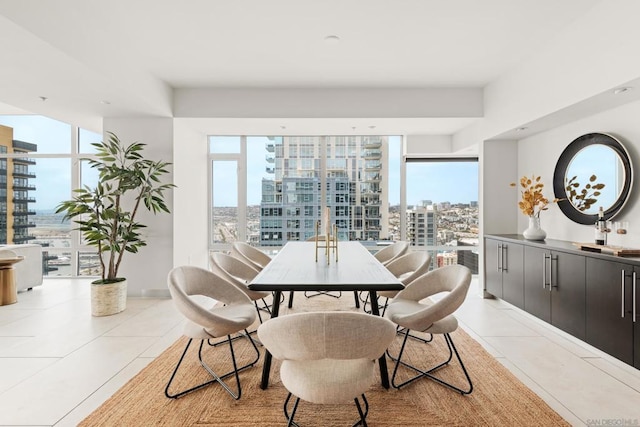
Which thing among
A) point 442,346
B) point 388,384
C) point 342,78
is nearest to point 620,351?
point 442,346

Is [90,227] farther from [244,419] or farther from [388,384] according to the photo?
[388,384]

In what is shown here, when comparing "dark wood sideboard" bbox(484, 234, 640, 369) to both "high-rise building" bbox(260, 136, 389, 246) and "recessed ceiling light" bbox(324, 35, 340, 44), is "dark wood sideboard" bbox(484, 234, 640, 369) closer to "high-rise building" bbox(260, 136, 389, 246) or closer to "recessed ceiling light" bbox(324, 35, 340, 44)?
"high-rise building" bbox(260, 136, 389, 246)

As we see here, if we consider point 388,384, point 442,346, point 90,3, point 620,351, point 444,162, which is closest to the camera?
point 388,384

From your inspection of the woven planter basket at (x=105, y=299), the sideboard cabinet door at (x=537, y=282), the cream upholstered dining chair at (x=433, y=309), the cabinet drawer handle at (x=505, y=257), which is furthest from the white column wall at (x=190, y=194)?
the sideboard cabinet door at (x=537, y=282)

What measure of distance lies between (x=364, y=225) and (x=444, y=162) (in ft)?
6.08

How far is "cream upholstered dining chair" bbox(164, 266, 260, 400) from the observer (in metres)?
2.15

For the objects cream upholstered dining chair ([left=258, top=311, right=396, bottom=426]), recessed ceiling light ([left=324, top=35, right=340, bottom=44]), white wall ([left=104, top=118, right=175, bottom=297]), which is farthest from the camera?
white wall ([left=104, top=118, right=175, bottom=297])

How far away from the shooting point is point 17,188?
20.8 feet

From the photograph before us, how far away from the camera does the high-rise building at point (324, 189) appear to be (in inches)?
256

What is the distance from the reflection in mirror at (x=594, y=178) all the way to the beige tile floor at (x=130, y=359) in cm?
136

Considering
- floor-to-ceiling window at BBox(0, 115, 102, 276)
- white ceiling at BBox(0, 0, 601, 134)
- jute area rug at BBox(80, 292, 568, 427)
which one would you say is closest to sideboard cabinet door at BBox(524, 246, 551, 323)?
jute area rug at BBox(80, 292, 568, 427)

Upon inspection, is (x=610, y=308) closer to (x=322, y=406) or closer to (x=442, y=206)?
(x=322, y=406)

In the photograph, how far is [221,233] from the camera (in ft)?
21.2

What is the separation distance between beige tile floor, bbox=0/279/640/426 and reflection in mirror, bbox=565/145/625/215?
136 cm
